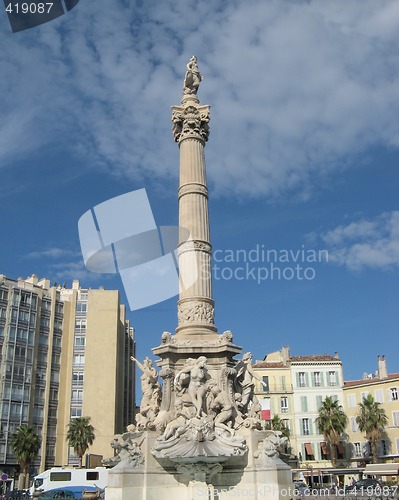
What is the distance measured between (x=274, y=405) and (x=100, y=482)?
95.5 feet

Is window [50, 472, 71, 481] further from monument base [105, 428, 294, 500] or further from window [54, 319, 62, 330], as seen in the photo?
window [54, 319, 62, 330]

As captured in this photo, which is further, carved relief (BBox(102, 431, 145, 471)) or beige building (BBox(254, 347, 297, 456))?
beige building (BBox(254, 347, 297, 456))

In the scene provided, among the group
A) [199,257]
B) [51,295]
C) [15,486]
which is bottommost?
[15,486]

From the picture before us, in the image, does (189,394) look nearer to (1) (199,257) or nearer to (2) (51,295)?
(1) (199,257)

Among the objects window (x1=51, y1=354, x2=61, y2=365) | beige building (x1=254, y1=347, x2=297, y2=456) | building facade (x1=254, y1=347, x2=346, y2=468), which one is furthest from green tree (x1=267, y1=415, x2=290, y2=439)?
window (x1=51, y1=354, x2=61, y2=365)

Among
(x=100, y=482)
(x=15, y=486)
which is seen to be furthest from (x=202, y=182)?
(x=15, y=486)

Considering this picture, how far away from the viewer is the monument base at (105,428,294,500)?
15.7 m

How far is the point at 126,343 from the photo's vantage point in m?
83.2

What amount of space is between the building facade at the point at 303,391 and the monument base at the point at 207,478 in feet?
147

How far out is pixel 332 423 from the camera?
5422 centimetres

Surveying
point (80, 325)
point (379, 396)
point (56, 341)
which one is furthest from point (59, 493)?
point (80, 325)

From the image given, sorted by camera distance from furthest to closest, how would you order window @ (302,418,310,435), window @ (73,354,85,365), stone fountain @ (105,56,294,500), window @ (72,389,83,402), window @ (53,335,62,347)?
window @ (73,354,85,365)
window @ (53,335,62,347)
window @ (72,389,83,402)
window @ (302,418,310,435)
stone fountain @ (105,56,294,500)

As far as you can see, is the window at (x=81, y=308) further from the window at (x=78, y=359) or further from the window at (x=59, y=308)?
the window at (x=78, y=359)

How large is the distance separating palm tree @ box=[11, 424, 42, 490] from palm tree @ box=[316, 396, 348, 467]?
28554 mm
